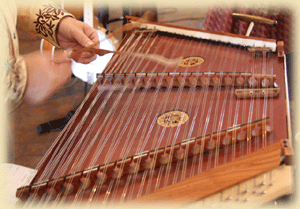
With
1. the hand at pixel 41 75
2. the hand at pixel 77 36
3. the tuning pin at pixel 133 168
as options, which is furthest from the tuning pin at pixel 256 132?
the hand at pixel 77 36

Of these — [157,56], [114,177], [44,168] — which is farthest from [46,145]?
[114,177]

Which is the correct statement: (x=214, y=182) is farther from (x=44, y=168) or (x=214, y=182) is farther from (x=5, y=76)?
(x=5, y=76)

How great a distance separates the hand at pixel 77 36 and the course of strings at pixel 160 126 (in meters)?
0.18

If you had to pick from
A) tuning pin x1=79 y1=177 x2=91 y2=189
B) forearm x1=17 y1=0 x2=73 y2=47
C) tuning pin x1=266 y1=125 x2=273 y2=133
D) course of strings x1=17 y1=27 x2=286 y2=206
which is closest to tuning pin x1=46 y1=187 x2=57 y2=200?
course of strings x1=17 y1=27 x2=286 y2=206

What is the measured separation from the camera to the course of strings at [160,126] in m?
1.06

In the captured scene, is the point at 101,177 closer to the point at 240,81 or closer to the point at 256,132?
the point at 256,132

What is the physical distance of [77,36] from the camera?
170 cm

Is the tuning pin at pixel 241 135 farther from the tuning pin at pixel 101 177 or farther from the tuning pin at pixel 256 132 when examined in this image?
the tuning pin at pixel 101 177

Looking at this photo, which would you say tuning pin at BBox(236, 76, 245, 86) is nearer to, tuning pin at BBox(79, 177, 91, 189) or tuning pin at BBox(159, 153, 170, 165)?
tuning pin at BBox(159, 153, 170, 165)

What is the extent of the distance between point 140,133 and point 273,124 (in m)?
0.59

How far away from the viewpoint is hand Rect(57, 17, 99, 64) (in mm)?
1665

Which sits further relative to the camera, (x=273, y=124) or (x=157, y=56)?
(x=157, y=56)

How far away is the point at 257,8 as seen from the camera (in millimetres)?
3193

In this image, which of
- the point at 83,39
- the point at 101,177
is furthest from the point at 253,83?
the point at 83,39
